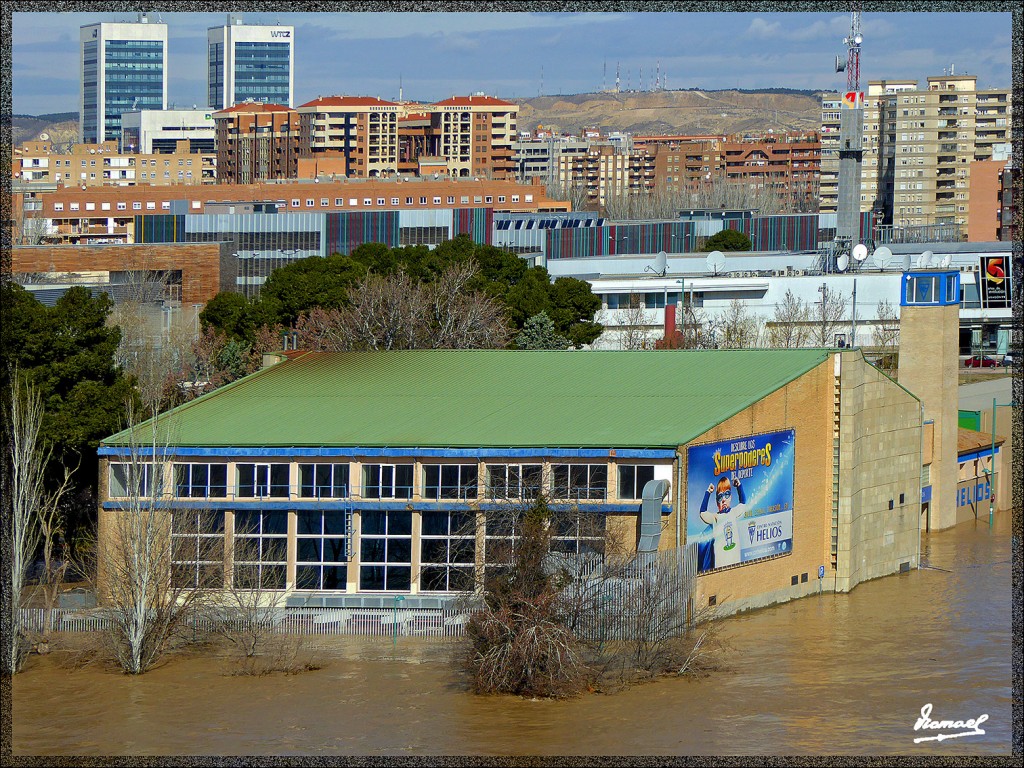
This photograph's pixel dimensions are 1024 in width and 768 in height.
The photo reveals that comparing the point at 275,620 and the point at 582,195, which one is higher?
the point at 582,195

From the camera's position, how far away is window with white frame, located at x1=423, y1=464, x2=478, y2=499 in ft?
123

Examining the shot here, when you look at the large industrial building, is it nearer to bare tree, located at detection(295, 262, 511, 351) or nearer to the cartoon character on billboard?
the cartoon character on billboard

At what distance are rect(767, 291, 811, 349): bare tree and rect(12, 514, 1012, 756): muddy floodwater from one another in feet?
121

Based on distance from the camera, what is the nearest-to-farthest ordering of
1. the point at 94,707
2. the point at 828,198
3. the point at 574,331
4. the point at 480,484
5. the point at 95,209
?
the point at 94,707 → the point at 480,484 → the point at 574,331 → the point at 95,209 → the point at 828,198

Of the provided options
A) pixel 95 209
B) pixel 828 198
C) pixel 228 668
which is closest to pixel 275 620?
pixel 228 668

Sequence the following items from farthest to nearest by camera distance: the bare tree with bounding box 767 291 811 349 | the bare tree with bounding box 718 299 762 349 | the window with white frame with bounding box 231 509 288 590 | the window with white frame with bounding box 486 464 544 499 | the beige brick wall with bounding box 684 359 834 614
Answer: the bare tree with bounding box 767 291 811 349, the bare tree with bounding box 718 299 762 349, the beige brick wall with bounding box 684 359 834 614, the window with white frame with bounding box 231 509 288 590, the window with white frame with bounding box 486 464 544 499

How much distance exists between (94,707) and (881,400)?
68.8 ft

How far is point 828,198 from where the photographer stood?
6885 inches

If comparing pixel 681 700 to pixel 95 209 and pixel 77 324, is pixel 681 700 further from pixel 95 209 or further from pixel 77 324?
pixel 95 209

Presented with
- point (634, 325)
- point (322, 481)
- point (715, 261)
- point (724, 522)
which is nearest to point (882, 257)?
point (715, 261)

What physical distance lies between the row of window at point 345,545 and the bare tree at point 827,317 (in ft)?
127

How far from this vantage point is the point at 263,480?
3812 cm

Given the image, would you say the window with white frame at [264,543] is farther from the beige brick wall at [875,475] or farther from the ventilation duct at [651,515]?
the beige brick wall at [875,475]

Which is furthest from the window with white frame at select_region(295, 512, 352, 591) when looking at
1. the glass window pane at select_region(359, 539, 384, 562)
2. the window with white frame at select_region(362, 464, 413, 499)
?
the window with white frame at select_region(362, 464, 413, 499)
